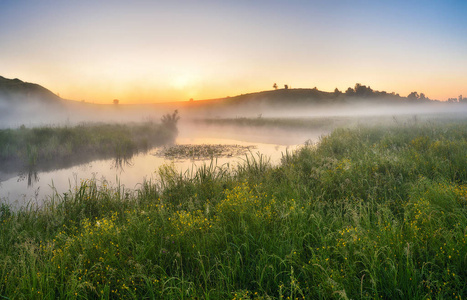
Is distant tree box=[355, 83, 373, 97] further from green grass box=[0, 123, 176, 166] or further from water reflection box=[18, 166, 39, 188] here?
water reflection box=[18, 166, 39, 188]

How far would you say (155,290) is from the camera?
2.90 meters

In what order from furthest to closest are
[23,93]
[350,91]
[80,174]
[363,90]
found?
[350,91]
[363,90]
[23,93]
[80,174]

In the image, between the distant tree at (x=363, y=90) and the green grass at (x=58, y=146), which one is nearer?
the green grass at (x=58, y=146)

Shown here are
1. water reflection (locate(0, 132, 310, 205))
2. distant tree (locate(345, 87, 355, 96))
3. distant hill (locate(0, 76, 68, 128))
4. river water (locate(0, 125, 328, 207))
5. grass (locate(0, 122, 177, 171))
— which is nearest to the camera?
river water (locate(0, 125, 328, 207))

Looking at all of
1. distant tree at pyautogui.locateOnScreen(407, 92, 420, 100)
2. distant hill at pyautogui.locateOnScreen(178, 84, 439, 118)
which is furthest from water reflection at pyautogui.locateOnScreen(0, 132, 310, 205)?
distant tree at pyautogui.locateOnScreen(407, 92, 420, 100)

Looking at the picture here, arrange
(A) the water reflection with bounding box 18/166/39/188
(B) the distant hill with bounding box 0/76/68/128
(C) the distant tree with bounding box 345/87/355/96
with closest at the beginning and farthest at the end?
1. (A) the water reflection with bounding box 18/166/39/188
2. (B) the distant hill with bounding box 0/76/68/128
3. (C) the distant tree with bounding box 345/87/355/96

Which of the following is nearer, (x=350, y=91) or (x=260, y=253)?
(x=260, y=253)

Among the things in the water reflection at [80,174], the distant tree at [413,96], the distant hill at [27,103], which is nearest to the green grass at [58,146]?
the water reflection at [80,174]

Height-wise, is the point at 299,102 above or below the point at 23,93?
above

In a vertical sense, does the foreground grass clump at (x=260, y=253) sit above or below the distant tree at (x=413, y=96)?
below

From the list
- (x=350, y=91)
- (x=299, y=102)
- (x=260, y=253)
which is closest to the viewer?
(x=260, y=253)

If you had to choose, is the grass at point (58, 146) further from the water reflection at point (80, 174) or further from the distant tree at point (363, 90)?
the distant tree at point (363, 90)

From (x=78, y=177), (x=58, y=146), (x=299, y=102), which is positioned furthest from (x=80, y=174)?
(x=299, y=102)

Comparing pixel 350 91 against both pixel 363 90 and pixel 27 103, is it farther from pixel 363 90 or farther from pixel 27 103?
pixel 27 103
